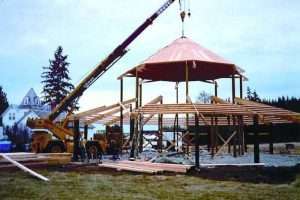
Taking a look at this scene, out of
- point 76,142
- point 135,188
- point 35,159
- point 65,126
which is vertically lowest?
point 135,188

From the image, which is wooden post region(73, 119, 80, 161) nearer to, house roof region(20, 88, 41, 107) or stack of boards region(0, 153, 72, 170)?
stack of boards region(0, 153, 72, 170)

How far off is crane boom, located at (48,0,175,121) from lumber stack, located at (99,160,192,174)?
799 centimetres

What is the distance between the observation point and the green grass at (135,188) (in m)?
11.7

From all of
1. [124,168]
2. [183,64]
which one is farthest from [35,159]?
[183,64]

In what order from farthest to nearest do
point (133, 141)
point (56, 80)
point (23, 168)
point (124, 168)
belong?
1. point (56, 80)
2. point (133, 141)
3. point (124, 168)
4. point (23, 168)

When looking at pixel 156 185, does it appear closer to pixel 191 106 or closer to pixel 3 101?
pixel 191 106

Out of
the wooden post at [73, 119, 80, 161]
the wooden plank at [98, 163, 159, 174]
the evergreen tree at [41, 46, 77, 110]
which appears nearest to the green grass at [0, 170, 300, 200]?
the wooden plank at [98, 163, 159, 174]

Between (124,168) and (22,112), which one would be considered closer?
(124,168)

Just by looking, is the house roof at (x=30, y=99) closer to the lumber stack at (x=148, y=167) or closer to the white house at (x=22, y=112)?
the white house at (x=22, y=112)

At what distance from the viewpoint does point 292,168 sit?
18.5m

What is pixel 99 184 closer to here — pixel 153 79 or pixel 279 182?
pixel 279 182

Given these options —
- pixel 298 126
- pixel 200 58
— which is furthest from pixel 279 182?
pixel 298 126

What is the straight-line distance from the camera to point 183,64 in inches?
1106

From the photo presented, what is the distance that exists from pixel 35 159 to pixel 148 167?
18.0ft
